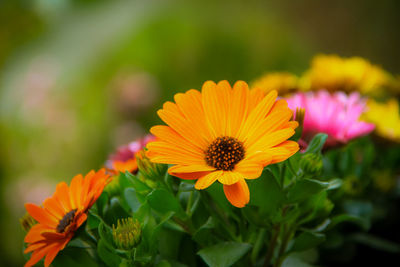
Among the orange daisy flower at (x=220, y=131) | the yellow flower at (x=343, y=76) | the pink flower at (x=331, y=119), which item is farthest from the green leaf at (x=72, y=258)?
the yellow flower at (x=343, y=76)

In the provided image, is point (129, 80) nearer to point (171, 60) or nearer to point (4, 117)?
point (171, 60)

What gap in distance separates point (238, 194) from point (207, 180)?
2cm

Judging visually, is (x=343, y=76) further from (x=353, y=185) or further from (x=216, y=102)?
(x=216, y=102)

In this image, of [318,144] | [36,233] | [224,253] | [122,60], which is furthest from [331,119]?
[122,60]

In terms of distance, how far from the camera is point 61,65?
5.43ft

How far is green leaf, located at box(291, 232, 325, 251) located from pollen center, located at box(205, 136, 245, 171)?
92 millimetres

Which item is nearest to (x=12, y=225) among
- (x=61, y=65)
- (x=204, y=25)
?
(x=61, y=65)

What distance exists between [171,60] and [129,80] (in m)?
0.22

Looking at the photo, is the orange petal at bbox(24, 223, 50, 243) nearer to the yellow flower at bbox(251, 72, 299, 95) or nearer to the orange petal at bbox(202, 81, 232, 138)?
the orange petal at bbox(202, 81, 232, 138)

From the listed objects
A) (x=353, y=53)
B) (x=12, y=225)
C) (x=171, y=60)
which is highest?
(x=353, y=53)

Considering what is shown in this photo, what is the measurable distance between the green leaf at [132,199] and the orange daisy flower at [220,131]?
75mm

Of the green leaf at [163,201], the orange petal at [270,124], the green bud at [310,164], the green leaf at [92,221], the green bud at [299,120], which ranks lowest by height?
the green leaf at [92,221]

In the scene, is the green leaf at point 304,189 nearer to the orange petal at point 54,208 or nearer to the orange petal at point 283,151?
the orange petal at point 283,151

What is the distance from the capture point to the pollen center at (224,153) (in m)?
0.28
